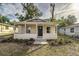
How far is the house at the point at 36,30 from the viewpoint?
7.77 m

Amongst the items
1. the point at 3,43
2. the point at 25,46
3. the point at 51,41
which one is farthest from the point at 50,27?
the point at 3,43

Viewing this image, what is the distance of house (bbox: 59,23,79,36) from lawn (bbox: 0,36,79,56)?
7.8 inches

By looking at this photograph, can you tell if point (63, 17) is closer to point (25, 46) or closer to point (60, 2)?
point (60, 2)

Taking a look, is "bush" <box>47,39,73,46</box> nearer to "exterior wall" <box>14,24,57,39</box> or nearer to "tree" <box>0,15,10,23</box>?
"exterior wall" <box>14,24,57,39</box>

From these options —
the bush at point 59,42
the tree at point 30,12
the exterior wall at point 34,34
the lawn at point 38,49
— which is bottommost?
the lawn at point 38,49

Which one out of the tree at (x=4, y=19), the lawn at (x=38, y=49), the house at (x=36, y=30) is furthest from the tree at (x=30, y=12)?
the lawn at (x=38, y=49)

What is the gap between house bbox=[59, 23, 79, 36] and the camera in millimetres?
7678

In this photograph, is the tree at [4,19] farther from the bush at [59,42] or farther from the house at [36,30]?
the bush at [59,42]

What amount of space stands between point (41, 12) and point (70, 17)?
814 millimetres

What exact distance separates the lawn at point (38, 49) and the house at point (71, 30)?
20 cm

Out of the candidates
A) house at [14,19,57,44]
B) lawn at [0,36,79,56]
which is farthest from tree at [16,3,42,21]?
lawn at [0,36,79,56]

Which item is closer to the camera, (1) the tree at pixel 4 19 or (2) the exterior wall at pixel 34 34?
(1) the tree at pixel 4 19

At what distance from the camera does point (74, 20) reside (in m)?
7.67

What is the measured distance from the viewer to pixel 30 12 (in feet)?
25.4
